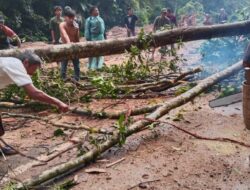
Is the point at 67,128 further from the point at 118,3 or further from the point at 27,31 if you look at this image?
the point at 118,3

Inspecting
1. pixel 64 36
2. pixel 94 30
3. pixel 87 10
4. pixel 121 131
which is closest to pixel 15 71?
pixel 121 131

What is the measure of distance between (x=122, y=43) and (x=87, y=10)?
555 inches

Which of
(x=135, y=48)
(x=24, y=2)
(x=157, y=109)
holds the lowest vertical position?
(x=157, y=109)

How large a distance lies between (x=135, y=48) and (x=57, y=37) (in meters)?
3.36

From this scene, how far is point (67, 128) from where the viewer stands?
4.82m

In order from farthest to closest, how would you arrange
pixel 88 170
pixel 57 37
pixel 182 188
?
pixel 57 37
pixel 88 170
pixel 182 188

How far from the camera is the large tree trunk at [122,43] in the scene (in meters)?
6.29

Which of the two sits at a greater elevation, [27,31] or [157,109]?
[27,31]

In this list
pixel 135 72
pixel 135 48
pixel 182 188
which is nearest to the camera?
pixel 182 188

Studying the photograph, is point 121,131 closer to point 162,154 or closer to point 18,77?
point 162,154

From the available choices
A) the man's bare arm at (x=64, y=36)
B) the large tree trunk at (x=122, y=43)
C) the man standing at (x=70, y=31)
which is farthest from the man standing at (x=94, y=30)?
the large tree trunk at (x=122, y=43)

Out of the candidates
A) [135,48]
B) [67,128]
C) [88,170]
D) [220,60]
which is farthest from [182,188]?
[220,60]

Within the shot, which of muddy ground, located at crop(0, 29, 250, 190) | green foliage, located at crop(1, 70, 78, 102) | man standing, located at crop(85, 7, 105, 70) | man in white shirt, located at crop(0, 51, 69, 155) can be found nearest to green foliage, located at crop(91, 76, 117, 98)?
green foliage, located at crop(1, 70, 78, 102)

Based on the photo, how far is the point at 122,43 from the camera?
23.1 ft
